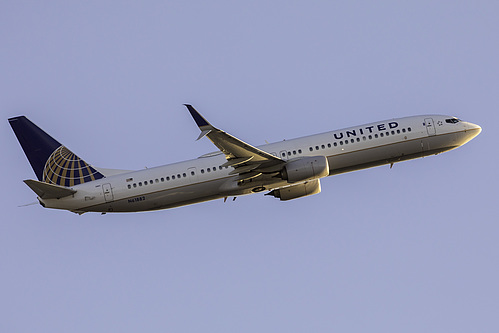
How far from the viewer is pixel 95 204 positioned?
59.7 m

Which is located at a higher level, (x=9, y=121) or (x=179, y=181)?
(x=9, y=121)

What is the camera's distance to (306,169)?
57.5 m

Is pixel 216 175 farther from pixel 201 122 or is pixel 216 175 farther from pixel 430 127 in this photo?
pixel 430 127

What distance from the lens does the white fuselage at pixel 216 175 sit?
5947 cm

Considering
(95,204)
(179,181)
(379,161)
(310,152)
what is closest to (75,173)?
(95,204)

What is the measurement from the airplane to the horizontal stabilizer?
0.23 feet

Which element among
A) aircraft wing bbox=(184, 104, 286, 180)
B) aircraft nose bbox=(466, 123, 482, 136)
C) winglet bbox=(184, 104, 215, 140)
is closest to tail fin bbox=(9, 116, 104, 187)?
aircraft wing bbox=(184, 104, 286, 180)

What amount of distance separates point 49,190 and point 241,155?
45.9 ft

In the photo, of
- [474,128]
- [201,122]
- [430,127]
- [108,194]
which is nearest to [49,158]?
[108,194]

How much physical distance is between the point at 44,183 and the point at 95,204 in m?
4.36

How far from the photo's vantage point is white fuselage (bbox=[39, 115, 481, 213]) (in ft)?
195

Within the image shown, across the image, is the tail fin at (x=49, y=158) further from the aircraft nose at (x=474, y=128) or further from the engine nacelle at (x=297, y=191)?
the aircraft nose at (x=474, y=128)

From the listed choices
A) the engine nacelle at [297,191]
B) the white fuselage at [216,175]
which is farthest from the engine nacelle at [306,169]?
the engine nacelle at [297,191]

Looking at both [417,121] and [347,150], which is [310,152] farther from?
[417,121]
